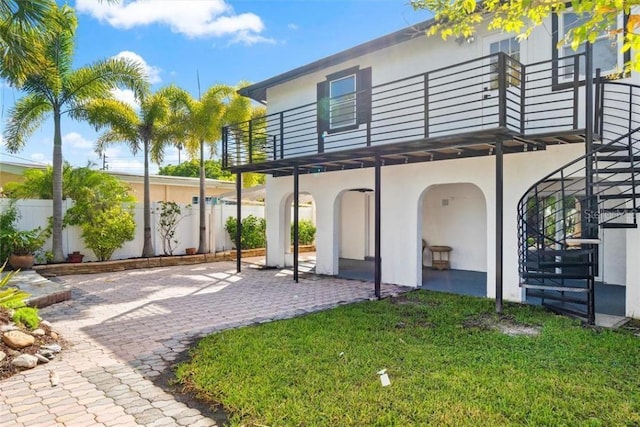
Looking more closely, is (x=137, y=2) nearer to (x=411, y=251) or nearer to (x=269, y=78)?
(x=269, y=78)

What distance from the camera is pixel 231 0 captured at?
1006 centimetres

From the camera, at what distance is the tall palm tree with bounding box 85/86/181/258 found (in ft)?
47.3

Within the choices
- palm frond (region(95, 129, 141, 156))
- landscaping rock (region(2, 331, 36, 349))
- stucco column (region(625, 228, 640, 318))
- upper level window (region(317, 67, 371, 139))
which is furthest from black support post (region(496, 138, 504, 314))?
palm frond (region(95, 129, 141, 156))

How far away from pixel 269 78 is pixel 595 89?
31.4 feet

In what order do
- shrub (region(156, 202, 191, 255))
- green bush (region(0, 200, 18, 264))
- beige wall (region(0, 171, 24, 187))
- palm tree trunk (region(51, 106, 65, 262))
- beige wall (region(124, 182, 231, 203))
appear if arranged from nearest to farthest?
green bush (region(0, 200, 18, 264)) → palm tree trunk (region(51, 106, 65, 262)) → shrub (region(156, 202, 191, 255)) → beige wall (region(0, 171, 24, 187)) → beige wall (region(124, 182, 231, 203))

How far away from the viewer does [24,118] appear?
43.4 feet

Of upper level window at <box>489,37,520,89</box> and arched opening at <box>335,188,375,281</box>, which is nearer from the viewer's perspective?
upper level window at <box>489,37,520,89</box>

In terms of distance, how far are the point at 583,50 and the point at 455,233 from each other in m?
6.42

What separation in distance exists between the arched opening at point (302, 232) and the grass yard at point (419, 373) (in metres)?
7.26

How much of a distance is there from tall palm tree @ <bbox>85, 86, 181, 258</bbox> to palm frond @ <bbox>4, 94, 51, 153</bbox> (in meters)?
1.63

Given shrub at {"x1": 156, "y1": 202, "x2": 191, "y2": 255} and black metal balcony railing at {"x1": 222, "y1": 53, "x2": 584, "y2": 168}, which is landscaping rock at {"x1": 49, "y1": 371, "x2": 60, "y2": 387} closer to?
black metal balcony railing at {"x1": 222, "y1": 53, "x2": 584, "y2": 168}

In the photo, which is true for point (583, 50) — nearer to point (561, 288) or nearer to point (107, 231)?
point (561, 288)

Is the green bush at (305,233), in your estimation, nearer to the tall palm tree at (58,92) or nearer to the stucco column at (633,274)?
the tall palm tree at (58,92)

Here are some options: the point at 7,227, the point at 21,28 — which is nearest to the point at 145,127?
the point at 7,227
